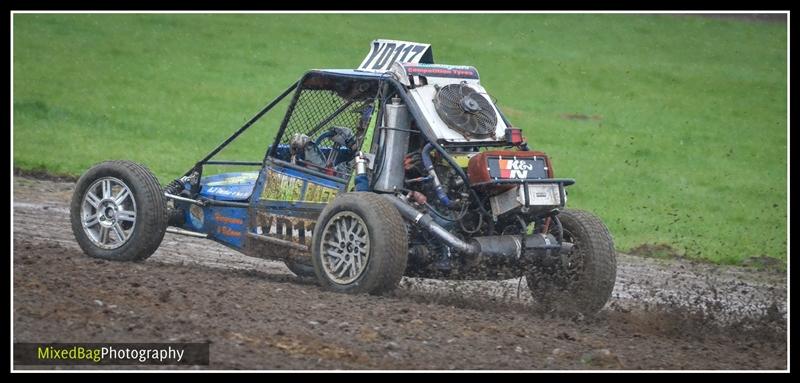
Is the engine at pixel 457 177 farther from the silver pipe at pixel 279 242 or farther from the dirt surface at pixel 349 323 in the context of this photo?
the silver pipe at pixel 279 242

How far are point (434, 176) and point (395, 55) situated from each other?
5.18 ft

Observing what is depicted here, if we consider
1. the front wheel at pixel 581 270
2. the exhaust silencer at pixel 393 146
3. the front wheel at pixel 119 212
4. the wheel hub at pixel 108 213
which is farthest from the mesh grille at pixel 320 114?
the front wheel at pixel 581 270

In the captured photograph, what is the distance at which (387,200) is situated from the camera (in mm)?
10609

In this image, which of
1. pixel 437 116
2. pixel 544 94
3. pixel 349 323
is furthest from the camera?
pixel 544 94

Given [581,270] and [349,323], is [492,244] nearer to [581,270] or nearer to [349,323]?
[581,270]

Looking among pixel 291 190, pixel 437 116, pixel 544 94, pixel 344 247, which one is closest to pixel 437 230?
pixel 344 247

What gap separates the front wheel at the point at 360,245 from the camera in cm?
1027

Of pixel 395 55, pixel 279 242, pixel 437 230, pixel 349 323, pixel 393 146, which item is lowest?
pixel 349 323

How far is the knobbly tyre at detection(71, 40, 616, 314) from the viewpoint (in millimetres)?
10578

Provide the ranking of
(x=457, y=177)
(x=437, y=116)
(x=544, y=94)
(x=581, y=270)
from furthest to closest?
(x=544, y=94) < (x=437, y=116) < (x=581, y=270) < (x=457, y=177)

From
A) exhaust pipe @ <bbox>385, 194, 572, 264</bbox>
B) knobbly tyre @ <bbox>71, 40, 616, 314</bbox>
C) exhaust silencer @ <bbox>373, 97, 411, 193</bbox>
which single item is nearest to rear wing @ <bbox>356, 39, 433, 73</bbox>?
knobbly tyre @ <bbox>71, 40, 616, 314</bbox>

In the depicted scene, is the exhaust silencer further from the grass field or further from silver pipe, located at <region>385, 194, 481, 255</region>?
the grass field

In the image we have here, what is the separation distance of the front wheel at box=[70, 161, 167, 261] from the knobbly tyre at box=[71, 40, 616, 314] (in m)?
0.01
